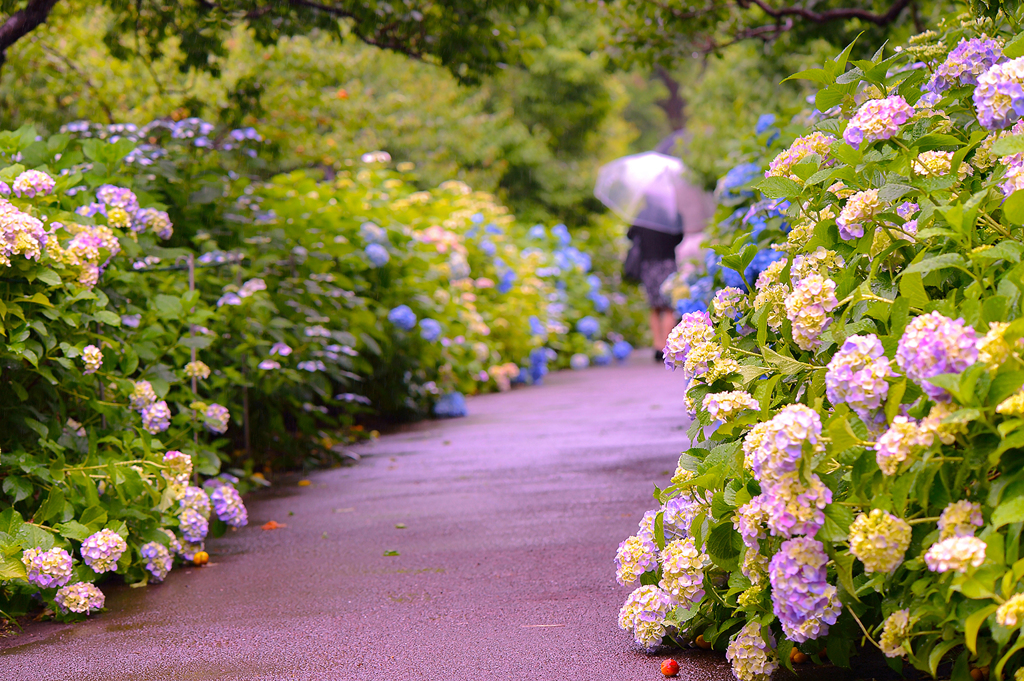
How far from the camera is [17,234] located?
2.88 metres

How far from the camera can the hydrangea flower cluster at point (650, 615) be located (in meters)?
2.42

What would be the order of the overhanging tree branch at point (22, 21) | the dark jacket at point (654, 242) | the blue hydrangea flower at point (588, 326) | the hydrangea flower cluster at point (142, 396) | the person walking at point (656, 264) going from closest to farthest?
the hydrangea flower cluster at point (142, 396), the overhanging tree branch at point (22, 21), the person walking at point (656, 264), the dark jacket at point (654, 242), the blue hydrangea flower at point (588, 326)

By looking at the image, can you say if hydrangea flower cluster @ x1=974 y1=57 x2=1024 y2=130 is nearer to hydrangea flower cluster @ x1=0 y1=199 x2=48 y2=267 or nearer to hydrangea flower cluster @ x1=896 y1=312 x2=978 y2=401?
hydrangea flower cluster @ x1=896 y1=312 x2=978 y2=401

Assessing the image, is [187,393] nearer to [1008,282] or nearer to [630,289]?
[1008,282]

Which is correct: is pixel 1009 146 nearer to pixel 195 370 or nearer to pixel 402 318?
pixel 195 370

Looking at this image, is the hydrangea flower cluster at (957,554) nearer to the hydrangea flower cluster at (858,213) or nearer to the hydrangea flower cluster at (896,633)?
the hydrangea flower cluster at (896,633)

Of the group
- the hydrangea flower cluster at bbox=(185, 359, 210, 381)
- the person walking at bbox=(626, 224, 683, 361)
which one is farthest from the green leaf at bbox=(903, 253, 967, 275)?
the person walking at bbox=(626, 224, 683, 361)

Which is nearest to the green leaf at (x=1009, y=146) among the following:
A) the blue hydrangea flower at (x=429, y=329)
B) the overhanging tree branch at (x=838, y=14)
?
the overhanging tree branch at (x=838, y=14)

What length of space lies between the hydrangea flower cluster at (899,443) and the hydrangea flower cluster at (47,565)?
218 centimetres

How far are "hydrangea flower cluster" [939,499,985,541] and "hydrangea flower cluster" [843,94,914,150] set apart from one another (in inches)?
35.6

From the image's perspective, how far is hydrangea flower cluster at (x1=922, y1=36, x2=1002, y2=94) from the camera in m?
2.43

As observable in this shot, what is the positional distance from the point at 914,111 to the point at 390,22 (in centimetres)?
364

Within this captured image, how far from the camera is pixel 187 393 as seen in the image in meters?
3.97

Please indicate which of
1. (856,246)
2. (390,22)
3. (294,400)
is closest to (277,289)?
(294,400)
